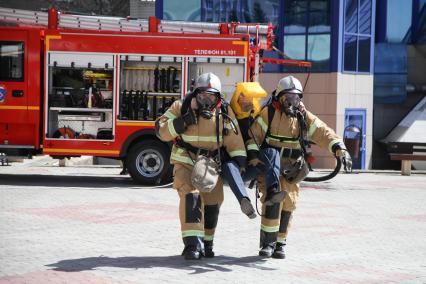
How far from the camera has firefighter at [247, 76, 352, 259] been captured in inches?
329

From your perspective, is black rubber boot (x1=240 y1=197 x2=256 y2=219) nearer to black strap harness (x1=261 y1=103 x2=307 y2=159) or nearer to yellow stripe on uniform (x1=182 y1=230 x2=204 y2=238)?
yellow stripe on uniform (x1=182 y1=230 x2=204 y2=238)

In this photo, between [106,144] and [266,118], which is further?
[106,144]

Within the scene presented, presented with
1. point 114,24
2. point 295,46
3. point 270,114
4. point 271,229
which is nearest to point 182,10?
point 295,46

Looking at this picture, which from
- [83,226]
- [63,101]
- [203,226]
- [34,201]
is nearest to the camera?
[203,226]

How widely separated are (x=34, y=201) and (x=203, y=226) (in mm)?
5031

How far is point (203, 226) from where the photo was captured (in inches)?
318

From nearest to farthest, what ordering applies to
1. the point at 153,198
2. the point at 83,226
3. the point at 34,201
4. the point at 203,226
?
the point at 203,226 → the point at 83,226 → the point at 34,201 → the point at 153,198

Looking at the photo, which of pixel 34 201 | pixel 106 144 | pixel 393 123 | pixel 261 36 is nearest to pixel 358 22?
pixel 393 123

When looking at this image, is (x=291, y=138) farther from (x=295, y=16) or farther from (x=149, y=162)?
(x=295, y=16)

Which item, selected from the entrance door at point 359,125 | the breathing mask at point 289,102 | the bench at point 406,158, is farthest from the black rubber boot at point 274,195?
the entrance door at point 359,125

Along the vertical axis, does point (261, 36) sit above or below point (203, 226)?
above

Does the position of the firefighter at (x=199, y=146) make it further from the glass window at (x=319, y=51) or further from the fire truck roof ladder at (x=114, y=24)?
the glass window at (x=319, y=51)

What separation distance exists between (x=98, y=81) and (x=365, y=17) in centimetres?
1334

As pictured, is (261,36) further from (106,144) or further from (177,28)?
(106,144)
